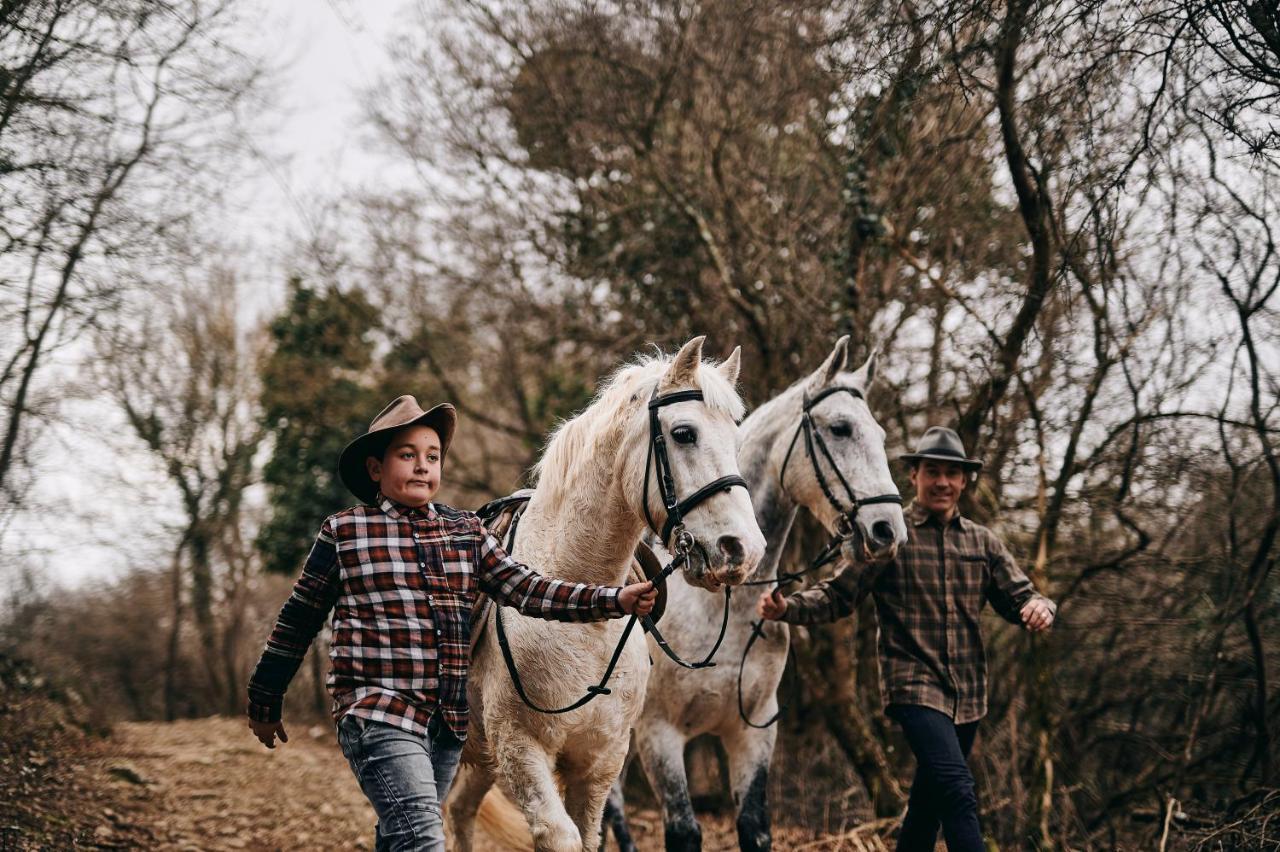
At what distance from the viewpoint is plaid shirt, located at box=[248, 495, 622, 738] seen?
3.14m

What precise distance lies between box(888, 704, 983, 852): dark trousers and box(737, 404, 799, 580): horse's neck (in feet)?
3.17

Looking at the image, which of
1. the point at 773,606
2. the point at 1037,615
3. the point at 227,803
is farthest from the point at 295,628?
the point at 227,803

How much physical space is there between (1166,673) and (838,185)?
4.98 meters

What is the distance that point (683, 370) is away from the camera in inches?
135

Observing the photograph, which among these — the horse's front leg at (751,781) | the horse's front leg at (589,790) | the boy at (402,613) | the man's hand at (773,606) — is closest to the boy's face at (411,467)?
the boy at (402,613)

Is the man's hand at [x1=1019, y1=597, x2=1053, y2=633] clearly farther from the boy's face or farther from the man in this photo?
the boy's face

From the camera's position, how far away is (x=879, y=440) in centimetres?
472

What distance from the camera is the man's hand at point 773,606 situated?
4.49 m

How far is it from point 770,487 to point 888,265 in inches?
197

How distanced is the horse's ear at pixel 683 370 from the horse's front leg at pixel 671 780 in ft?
6.97

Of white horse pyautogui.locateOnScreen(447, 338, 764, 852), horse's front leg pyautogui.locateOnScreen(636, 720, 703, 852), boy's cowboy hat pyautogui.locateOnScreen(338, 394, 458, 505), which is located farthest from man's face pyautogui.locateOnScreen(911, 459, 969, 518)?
boy's cowboy hat pyautogui.locateOnScreen(338, 394, 458, 505)

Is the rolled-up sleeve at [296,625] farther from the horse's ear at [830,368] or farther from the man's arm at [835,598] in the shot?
the horse's ear at [830,368]

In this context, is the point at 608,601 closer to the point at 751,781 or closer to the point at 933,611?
the point at 933,611

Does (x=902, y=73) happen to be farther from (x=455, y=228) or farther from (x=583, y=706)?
(x=455, y=228)
